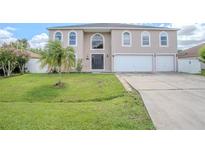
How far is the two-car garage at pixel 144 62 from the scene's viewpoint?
27.3 meters

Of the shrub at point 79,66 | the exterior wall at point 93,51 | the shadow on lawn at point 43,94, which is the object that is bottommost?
the shadow on lawn at point 43,94

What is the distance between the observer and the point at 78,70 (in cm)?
2555

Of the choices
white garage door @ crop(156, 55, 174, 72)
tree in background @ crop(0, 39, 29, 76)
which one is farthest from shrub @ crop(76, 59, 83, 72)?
white garage door @ crop(156, 55, 174, 72)

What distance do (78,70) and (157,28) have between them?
413 inches

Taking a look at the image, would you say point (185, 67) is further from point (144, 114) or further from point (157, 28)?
point (144, 114)

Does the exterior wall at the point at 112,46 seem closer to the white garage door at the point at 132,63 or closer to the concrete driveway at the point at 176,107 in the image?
the white garage door at the point at 132,63

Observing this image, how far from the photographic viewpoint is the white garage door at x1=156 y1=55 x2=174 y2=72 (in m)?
27.6

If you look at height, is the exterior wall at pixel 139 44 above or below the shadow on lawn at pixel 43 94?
above

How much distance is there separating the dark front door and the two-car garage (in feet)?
6.02

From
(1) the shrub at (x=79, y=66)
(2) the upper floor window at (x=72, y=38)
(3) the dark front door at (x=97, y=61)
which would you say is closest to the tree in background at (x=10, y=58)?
(2) the upper floor window at (x=72, y=38)

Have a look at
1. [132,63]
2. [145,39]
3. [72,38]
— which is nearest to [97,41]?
[72,38]

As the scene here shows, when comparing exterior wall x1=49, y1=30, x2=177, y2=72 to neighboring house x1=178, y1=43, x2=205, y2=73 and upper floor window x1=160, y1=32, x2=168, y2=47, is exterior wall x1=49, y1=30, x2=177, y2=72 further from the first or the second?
neighboring house x1=178, y1=43, x2=205, y2=73
